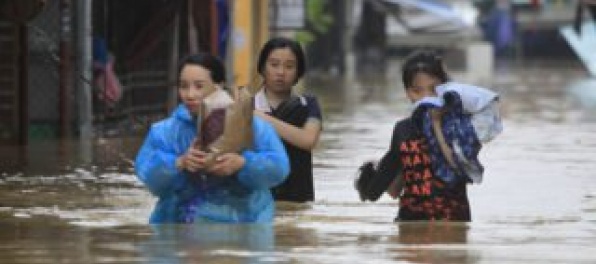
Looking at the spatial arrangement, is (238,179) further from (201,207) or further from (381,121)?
(381,121)

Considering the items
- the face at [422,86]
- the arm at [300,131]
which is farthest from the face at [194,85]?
the face at [422,86]

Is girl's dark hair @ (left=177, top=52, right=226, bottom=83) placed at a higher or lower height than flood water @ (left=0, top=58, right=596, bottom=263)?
higher

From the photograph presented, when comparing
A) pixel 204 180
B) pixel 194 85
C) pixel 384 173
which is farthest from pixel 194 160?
pixel 384 173

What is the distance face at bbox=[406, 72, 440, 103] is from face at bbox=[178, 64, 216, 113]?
4.43 ft

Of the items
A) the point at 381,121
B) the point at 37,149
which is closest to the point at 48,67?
the point at 37,149

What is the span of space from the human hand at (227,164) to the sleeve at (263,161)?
35 millimetres

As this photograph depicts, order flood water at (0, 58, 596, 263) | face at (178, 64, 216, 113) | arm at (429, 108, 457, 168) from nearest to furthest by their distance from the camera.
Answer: face at (178, 64, 216, 113) < flood water at (0, 58, 596, 263) < arm at (429, 108, 457, 168)

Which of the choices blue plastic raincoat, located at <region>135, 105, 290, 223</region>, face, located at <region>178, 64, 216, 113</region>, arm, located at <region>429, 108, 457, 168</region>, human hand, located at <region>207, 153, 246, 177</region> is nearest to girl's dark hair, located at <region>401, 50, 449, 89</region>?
arm, located at <region>429, 108, 457, 168</region>

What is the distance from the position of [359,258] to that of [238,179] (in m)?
0.66

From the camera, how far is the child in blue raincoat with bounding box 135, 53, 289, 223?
24.3 ft

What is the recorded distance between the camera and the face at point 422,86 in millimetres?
8555

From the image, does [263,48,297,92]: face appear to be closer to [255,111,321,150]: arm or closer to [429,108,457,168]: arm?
[255,111,321,150]: arm

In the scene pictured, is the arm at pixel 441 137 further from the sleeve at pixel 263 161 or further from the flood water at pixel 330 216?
the sleeve at pixel 263 161

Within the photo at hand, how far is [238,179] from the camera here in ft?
24.7
